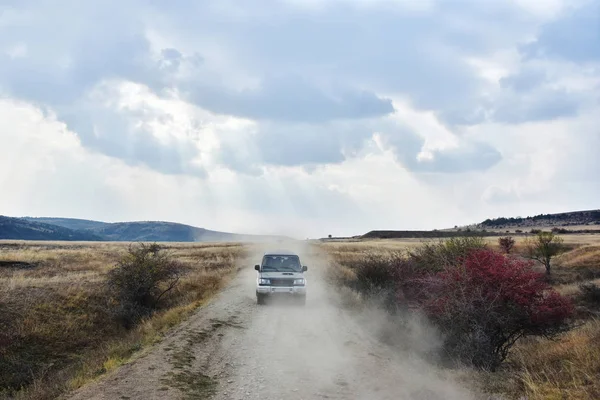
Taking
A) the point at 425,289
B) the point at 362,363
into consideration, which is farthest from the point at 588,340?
the point at 362,363

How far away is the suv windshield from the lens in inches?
805

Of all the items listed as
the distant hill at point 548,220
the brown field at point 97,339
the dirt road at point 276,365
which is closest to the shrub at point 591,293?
the brown field at point 97,339

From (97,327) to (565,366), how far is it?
21.9 m

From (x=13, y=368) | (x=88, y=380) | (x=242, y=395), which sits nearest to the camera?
(x=242, y=395)

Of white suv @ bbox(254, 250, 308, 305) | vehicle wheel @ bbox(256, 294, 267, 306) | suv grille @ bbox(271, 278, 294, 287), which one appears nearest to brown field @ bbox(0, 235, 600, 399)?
vehicle wheel @ bbox(256, 294, 267, 306)

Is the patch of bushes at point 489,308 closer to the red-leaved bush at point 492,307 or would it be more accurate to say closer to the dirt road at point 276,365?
the red-leaved bush at point 492,307

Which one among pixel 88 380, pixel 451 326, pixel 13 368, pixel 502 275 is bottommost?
pixel 13 368

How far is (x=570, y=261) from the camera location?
4819 cm

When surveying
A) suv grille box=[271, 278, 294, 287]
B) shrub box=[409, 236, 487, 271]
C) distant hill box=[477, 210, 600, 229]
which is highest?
distant hill box=[477, 210, 600, 229]

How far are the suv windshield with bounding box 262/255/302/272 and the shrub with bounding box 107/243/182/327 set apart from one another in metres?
8.63

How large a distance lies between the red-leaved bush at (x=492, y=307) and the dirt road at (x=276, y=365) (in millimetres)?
1315

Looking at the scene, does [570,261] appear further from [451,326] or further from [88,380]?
[88,380]

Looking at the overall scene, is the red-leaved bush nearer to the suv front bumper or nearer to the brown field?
the brown field

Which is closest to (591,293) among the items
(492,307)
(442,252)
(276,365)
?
(442,252)
